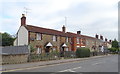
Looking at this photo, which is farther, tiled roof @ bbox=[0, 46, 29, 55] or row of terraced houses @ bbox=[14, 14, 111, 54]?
row of terraced houses @ bbox=[14, 14, 111, 54]

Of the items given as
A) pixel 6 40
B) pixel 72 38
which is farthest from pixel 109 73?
pixel 6 40

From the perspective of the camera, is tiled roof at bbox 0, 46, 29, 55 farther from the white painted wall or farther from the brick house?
the white painted wall

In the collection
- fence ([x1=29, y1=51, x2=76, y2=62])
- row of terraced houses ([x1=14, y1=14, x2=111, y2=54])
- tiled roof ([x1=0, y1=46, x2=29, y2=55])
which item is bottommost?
fence ([x1=29, y1=51, x2=76, y2=62])

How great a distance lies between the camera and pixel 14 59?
1869cm

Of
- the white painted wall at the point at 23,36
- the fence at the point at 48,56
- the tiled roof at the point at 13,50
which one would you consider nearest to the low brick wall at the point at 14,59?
the tiled roof at the point at 13,50

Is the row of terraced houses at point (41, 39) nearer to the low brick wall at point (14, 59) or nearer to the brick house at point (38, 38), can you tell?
the brick house at point (38, 38)

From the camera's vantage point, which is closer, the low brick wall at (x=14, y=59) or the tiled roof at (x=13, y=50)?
the low brick wall at (x=14, y=59)

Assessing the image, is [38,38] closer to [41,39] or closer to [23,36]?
[41,39]

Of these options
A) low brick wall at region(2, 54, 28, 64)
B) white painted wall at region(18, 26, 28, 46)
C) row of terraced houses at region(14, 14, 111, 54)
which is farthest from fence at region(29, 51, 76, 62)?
white painted wall at region(18, 26, 28, 46)

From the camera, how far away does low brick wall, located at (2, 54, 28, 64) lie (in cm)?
1783

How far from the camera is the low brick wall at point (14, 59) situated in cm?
1783

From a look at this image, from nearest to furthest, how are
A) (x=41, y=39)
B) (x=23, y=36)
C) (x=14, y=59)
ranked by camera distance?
(x=14, y=59) → (x=23, y=36) → (x=41, y=39)

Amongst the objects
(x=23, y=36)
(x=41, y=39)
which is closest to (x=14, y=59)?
(x=23, y=36)

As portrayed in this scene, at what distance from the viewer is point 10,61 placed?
1830 cm
